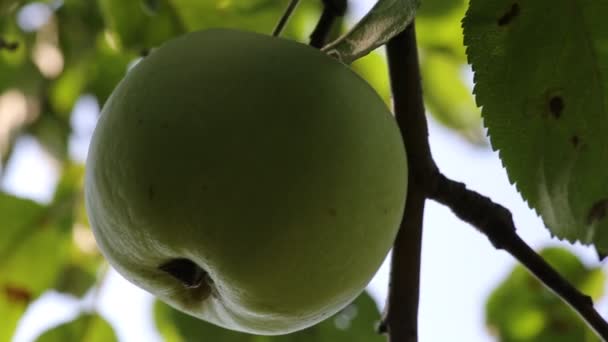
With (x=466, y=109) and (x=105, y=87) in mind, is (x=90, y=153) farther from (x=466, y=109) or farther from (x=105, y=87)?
(x=466, y=109)

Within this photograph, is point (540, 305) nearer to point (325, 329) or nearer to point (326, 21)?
point (325, 329)

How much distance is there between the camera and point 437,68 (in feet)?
5.54

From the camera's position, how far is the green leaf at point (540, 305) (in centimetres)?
152

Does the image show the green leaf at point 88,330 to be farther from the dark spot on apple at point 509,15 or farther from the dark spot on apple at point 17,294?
the dark spot on apple at point 509,15

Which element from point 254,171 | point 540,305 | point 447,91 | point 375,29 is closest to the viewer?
point 254,171

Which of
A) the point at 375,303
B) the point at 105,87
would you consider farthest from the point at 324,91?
the point at 105,87

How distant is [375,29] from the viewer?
0.76m

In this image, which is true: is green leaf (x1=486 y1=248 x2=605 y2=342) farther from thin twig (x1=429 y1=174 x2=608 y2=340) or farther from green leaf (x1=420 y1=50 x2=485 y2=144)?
thin twig (x1=429 y1=174 x2=608 y2=340)

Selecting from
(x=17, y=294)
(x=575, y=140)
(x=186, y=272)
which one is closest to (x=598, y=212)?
(x=575, y=140)

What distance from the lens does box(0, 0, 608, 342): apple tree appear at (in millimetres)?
826

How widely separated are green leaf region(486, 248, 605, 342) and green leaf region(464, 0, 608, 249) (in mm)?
730

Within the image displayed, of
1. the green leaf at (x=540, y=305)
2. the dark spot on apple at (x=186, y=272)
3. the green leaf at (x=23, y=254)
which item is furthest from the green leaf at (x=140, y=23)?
the green leaf at (x=540, y=305)

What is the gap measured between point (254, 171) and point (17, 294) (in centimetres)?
93

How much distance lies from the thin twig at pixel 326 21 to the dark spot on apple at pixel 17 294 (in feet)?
2.72
